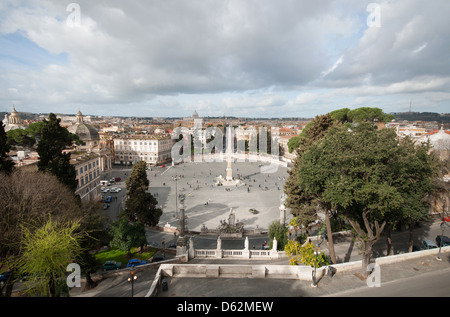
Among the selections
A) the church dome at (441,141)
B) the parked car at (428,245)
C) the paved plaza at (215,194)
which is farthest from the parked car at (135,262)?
the church dome at (441,141)

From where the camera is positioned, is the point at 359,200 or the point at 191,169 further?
the point at 191,169

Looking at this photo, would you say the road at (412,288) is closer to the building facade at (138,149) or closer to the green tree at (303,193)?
the green tree at (303,193)

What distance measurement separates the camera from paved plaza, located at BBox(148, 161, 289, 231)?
97.3 ft

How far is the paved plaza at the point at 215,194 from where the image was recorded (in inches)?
1168

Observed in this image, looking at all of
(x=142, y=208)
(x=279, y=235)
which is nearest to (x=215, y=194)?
(x=142, y=208)

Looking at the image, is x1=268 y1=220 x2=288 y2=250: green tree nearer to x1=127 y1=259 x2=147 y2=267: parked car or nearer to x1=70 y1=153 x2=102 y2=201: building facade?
x1=127 y1=259 x2=147 y2=267: parked car

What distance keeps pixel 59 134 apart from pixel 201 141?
65.7m

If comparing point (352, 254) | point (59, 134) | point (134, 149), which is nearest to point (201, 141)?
point (134, 149)

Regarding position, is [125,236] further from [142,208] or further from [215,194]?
[215,194]

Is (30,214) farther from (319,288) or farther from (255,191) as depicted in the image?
(255,191)

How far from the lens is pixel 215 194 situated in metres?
40.6

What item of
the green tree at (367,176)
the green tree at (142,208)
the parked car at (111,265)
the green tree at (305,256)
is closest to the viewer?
the green tree at (367,176)

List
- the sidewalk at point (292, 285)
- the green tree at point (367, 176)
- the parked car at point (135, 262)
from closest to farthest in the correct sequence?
the sidewalk at point (292, 285) → the green tree at point (367, 176) → the parked car at point (135, 262)
